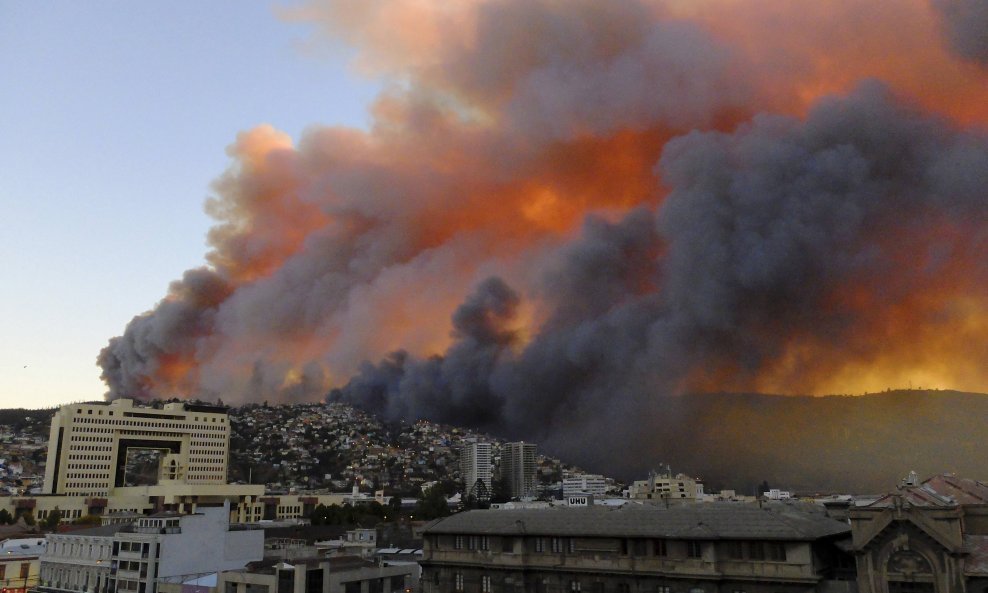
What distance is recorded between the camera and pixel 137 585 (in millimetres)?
56375

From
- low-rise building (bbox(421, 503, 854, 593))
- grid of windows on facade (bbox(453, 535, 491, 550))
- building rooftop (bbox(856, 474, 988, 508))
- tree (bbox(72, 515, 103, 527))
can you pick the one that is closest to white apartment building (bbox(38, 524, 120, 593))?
low-rise building (bbox(421, 503, 854, 593))

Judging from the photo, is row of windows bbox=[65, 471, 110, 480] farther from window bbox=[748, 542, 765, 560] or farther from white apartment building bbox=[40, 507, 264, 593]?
window bbox=[748, 542, 765, 560]

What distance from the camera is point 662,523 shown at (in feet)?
123

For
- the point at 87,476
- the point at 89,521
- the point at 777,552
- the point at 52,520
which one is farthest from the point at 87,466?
the point at 777,552

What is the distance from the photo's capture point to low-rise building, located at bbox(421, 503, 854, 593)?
1302 inches

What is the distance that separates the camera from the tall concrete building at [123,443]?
14200 centimetres

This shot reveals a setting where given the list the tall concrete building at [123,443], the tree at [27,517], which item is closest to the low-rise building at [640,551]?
the tree at [27,517]

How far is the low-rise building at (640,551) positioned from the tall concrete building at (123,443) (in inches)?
4433

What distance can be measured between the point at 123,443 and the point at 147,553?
107 meters

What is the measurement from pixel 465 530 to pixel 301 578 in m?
11.2

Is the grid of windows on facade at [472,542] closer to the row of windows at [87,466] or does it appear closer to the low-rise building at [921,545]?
the low-rise building at [921,545]

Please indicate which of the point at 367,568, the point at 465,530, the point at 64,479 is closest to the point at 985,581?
the point at 465,530

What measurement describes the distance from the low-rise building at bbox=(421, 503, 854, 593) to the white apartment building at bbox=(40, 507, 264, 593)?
76.8ft

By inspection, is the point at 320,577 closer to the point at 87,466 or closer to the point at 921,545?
the point at 921,545
